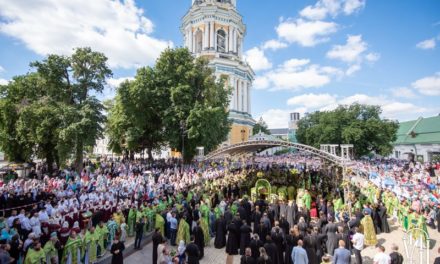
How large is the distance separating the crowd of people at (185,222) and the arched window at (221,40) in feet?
118

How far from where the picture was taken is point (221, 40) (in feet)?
168

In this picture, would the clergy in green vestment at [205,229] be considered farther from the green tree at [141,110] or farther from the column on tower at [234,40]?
the column on tower at [234,40]

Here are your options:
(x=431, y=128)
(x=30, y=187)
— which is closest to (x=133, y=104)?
(x=30, y=187)

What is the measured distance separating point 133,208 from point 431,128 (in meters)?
53.8

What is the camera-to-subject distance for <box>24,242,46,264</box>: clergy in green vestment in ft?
23.3

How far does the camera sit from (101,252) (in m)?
9.73

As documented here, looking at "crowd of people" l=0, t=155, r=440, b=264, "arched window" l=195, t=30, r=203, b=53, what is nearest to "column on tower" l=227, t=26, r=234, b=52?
"arched window" l=195, t=30, r=203, b=53

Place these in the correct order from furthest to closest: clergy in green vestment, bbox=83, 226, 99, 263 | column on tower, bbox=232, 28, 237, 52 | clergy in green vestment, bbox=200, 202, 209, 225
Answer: column on tower, bbox=232, 28, 237, 52, clergy in green vestment, bbox=200, 202, 209, 225, clergy in green vestment, bbox=83, 226, 99, 263

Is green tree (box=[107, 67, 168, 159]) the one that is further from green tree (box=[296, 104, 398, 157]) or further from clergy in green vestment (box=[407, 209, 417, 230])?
green tree (box=[296, 104, 398, 157])

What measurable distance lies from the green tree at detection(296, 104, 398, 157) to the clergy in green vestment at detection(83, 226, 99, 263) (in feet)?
132

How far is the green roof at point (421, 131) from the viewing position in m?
46.8

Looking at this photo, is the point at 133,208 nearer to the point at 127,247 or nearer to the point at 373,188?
the point at 127,247

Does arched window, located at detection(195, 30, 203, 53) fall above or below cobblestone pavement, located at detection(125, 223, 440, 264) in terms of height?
above

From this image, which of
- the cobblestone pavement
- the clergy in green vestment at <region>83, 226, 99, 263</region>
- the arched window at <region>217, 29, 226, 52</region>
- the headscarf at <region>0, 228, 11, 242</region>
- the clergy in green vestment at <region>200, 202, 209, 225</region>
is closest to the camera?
the headscarf at <region>0, 228, 11, 242</region>
